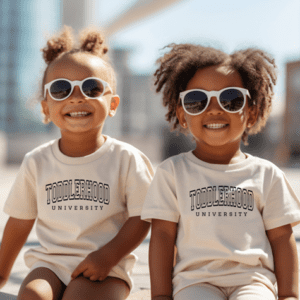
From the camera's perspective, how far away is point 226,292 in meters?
1.50

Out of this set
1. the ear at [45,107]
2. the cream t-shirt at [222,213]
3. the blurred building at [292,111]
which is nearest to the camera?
the cream t-shirt at [222,213]

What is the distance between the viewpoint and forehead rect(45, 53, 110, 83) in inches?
70.4

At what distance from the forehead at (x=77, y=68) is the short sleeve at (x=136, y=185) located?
418 millimetres

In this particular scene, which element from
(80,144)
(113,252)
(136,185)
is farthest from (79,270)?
(80,144)

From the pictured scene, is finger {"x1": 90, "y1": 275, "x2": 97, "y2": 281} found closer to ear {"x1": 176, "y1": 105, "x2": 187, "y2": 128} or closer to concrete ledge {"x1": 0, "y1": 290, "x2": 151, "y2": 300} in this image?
concrete ledge {"x1": 0, "y1": 290, "x2": 151, "y2": 300}

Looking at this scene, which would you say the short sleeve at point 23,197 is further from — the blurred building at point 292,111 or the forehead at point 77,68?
the blurred building at point 292,111

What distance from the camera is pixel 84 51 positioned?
6.30 ft

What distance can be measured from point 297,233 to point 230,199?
7.46ft

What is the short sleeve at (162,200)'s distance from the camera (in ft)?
5.20

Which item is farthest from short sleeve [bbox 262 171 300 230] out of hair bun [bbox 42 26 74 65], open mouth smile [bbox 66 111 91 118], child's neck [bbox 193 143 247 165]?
hair bun [bbox 42 26 74 65]

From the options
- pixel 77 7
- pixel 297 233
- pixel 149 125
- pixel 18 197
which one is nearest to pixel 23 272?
pixel 18 197

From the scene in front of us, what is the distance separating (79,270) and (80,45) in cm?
107

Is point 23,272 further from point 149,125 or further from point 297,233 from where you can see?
point 149,125

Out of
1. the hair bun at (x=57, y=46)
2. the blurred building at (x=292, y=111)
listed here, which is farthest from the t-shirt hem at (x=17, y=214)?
the blurred building at (x=292, y=111)
